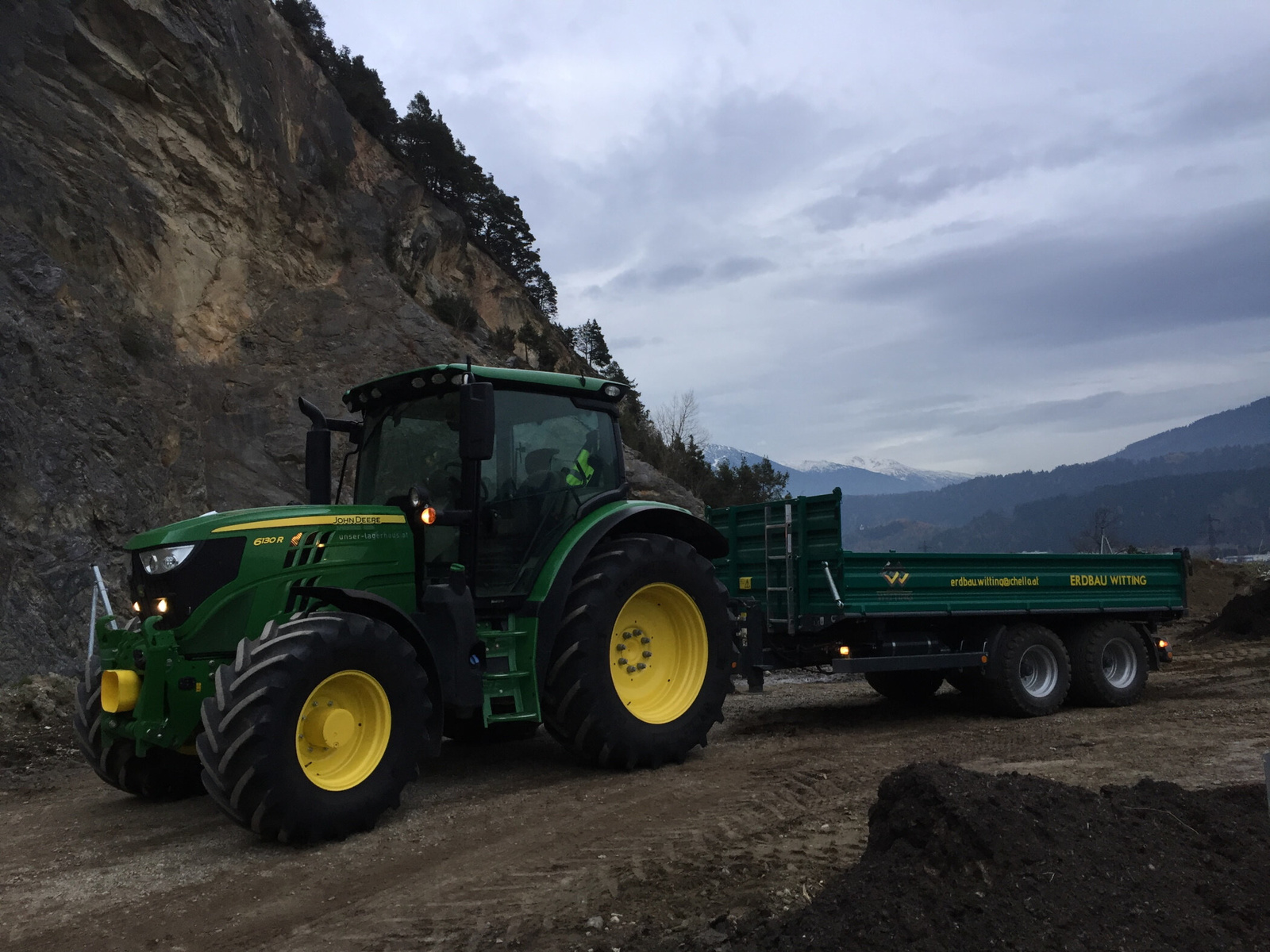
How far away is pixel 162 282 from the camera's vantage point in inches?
661

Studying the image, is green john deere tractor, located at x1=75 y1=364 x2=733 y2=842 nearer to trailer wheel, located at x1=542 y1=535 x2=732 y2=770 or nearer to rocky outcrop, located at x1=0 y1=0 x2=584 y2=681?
trailer wheel, located at x1=542 y1=535 x2=732 y2=770

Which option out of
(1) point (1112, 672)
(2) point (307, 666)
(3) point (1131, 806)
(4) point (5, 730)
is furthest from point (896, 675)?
(4) point (5, 730)

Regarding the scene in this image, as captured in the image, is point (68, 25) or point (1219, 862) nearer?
point (1219, 862)

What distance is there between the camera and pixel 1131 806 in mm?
4293

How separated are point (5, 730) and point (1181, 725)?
944 centimetres

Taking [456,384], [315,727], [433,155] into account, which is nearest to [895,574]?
[456,384]

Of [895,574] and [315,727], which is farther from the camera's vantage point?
[895,574]

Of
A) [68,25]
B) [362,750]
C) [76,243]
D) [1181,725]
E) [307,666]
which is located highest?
[68,25]

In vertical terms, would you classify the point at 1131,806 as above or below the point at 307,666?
below

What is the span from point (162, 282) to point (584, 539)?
1322cm

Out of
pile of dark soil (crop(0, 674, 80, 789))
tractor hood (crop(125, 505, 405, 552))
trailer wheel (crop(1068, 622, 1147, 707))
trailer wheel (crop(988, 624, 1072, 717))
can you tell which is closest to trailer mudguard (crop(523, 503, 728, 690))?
tractor hood (crop(125, 505, 405, 552))

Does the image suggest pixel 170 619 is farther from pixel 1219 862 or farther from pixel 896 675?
pixel 896 675

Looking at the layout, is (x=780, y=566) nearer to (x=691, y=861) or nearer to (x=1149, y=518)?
(x=691, y=861)

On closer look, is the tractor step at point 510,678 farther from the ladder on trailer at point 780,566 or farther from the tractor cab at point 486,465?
the ladder on trailer at point 780,566
